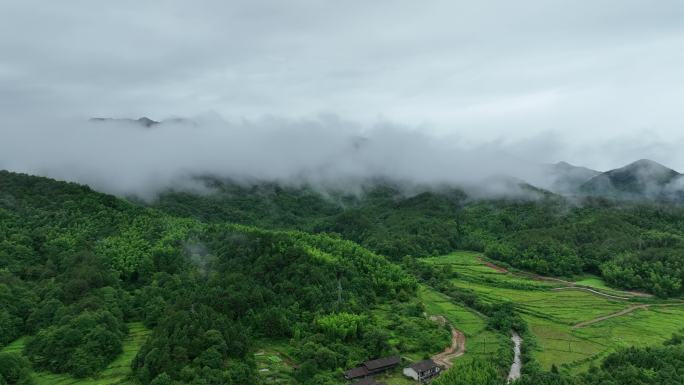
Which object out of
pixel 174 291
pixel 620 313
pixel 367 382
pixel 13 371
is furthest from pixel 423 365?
pixel 13 371

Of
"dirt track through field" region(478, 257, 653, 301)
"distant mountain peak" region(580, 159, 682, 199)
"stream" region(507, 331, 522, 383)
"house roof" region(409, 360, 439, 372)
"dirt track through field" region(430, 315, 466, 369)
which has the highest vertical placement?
"distant mountain peak" region(580, 159, 682, 199)

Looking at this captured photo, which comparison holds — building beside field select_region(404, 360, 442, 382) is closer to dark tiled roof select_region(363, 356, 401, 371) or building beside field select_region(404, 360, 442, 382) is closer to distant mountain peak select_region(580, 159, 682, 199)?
dark tiled roof select_region(363, 356, 401, 371)

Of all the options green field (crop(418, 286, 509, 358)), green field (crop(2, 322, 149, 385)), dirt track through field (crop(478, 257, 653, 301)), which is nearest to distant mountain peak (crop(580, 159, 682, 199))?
dirt track through field (crop(478, 257, 653, 301))

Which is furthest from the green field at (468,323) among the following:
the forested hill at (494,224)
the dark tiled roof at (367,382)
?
the forested hill at (494,224)

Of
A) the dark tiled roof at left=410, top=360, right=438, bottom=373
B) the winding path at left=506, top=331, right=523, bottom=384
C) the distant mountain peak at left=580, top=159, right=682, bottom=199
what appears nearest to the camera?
the dark tiled roof at left=410, top=360, right=438, bottom=373

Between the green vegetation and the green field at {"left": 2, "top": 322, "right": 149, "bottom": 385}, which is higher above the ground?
the green vegetation

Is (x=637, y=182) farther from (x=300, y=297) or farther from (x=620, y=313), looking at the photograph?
(x=300, y=297)

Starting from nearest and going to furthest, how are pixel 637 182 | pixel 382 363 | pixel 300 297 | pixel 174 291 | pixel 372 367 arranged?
pixel 372 367, pixel 382 363, pixel 300 297, pixel 174 291, pixel 637 182
